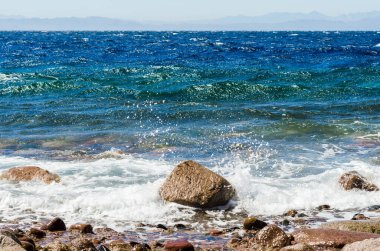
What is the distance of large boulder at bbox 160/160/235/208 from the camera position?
346 inches

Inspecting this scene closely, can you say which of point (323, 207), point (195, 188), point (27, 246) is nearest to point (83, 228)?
point (27, 246)

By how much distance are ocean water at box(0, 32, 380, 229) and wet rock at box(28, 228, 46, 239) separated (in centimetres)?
82

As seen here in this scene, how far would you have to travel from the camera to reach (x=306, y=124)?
1619 cm

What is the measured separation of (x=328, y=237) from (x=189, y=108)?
12.8m

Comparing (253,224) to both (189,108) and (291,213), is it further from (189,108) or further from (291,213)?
(189,108)

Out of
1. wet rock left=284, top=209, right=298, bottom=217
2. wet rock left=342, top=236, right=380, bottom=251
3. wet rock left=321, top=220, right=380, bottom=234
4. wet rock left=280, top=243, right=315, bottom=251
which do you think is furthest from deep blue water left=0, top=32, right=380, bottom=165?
wet rock left=342, top=236, right=380, bottom=251

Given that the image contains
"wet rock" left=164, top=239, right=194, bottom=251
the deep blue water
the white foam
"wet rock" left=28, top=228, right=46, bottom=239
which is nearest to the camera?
"wet rock" left=164, top=239, right=194, bottom=251

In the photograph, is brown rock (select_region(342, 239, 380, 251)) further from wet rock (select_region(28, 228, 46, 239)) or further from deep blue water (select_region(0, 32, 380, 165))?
deep blue water (select_region(0, 32, 380, 165))

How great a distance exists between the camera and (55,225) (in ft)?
25.2

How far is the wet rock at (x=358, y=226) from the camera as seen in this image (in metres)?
7.29

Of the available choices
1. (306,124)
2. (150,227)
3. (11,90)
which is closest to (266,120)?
(306,124)

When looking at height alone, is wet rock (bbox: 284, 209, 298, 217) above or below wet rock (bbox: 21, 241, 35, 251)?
below

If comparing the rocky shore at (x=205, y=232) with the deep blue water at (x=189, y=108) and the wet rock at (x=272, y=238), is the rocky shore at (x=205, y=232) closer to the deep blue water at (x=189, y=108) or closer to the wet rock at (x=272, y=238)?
the wet rock at (x=272, y=238)

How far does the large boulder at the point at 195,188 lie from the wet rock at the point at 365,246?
274cm
